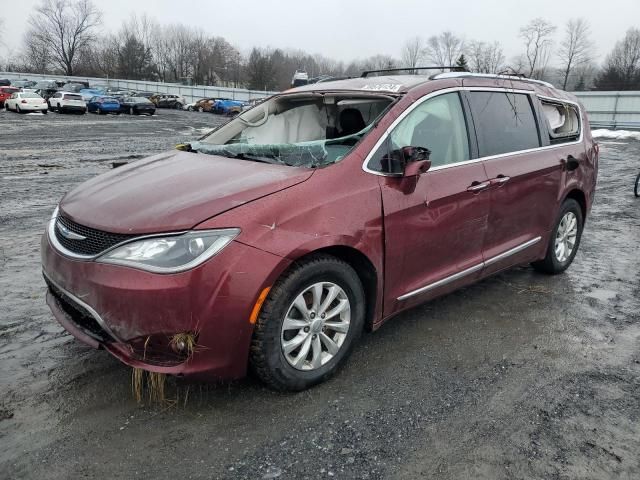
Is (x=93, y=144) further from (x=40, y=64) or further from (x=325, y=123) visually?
(x=40, y=64)

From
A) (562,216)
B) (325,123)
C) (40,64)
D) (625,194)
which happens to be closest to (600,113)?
(625,194)

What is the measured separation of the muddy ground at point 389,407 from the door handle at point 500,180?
3.58ft

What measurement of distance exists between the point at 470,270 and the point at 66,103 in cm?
3490

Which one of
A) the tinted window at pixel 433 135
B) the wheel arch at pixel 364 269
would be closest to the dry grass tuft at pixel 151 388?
the wheel arch at pixel 364 269

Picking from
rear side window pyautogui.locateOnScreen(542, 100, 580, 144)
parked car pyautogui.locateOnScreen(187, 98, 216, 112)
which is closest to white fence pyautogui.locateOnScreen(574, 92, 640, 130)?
rear side window pyautogui.locateOnScreen(542, 100, 580, 144)

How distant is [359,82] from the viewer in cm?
416

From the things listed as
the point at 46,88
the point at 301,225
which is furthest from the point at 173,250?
the point at 46,88

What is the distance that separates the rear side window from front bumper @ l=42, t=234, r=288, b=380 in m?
3.36

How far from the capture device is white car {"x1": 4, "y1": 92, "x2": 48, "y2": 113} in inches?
1227

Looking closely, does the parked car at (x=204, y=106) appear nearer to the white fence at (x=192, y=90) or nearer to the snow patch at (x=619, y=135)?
the white fence at (x=192, y=90)

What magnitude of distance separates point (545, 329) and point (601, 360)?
54 centimetres

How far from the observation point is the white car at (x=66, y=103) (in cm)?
3322

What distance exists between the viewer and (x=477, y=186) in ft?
12.7

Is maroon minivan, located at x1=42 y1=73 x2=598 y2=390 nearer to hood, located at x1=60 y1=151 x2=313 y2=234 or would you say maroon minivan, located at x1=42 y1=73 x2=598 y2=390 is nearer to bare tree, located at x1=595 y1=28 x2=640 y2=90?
hood, located at x1=60 y1=151 x2=313 y2=234
